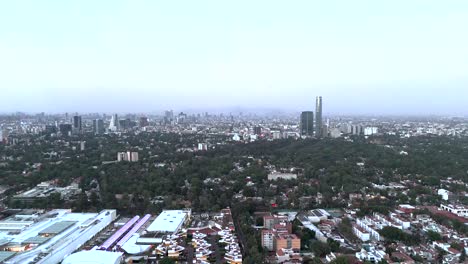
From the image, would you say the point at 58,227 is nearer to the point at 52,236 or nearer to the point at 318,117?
the point at 52,236

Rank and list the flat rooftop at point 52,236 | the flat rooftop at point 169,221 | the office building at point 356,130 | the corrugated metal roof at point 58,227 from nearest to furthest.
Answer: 1. the flat rooftop at point 52,236
2. the corrugated metal roof at point 58,227
3. the flat rooftop at point 169,221
4. the office building at point 356,130

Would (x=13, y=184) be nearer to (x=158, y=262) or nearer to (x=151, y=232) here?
(x=151, y=232)

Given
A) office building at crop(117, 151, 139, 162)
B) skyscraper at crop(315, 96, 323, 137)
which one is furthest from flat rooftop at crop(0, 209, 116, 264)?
skyscraper at crop(315, 96, 323, 137)

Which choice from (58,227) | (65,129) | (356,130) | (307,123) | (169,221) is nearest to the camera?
(58,227)

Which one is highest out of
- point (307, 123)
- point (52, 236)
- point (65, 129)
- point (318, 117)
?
point (318, 117)

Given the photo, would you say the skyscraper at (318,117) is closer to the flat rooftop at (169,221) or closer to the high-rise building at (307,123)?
the high-rise building at (307,123)

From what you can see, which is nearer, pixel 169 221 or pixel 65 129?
pixel 169 221

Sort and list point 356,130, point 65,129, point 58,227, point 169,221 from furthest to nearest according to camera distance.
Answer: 1. point 356,130
2. point 65,129
3. point 169,221
4. point 58,227

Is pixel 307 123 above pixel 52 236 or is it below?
above

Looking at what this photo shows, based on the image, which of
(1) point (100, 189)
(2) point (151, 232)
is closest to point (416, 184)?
(2) point (151, 232)

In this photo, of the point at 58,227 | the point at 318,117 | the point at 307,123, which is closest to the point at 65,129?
the point at 307,123

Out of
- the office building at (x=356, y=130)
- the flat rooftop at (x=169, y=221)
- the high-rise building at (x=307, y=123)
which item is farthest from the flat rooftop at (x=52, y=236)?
the office building at (x=356, y=130)
